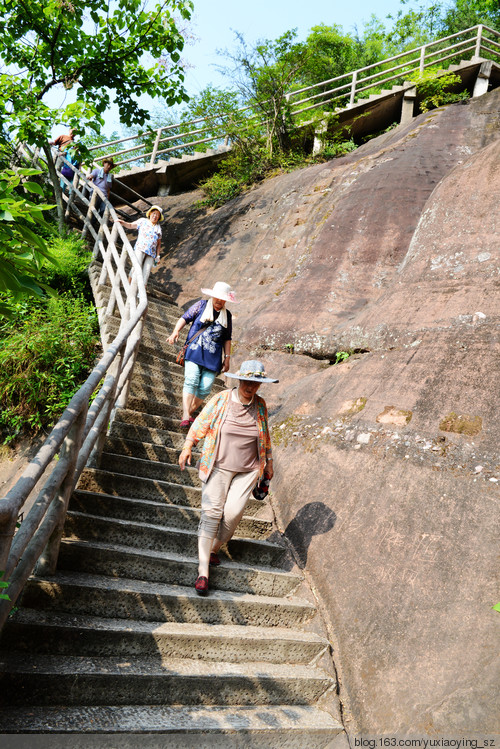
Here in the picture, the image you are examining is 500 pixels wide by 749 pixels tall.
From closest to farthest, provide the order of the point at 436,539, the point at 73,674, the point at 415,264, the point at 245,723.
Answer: the point at 73,674 < the point at 245,723 < the point at 436,539 < the point at 415,264

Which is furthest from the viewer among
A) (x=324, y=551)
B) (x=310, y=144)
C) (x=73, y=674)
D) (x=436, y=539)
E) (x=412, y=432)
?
(x=310, y=144)

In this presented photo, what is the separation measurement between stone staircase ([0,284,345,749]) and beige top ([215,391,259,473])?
746 mm

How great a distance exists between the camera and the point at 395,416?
15.8 feet

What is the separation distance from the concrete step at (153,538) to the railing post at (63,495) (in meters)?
0.45

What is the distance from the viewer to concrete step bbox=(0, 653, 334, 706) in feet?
8.73

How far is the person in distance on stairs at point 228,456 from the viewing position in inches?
150

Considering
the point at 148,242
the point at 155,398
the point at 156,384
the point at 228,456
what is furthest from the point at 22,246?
the point at 148,242

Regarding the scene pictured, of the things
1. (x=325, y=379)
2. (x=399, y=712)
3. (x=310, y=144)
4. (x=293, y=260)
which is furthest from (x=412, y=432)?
(x=310, y=144)

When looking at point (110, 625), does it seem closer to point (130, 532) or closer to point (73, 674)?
point (73, 674)

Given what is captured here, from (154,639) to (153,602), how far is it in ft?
0.86

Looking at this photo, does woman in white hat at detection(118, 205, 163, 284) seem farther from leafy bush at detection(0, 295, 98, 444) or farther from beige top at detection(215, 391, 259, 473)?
beige top at detection(215, 391, 259, 473)

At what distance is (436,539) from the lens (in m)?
3.73

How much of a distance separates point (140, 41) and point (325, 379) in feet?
23.1

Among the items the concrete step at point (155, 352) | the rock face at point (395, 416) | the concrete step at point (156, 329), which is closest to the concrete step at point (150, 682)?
the rock face at point (395, 416)
